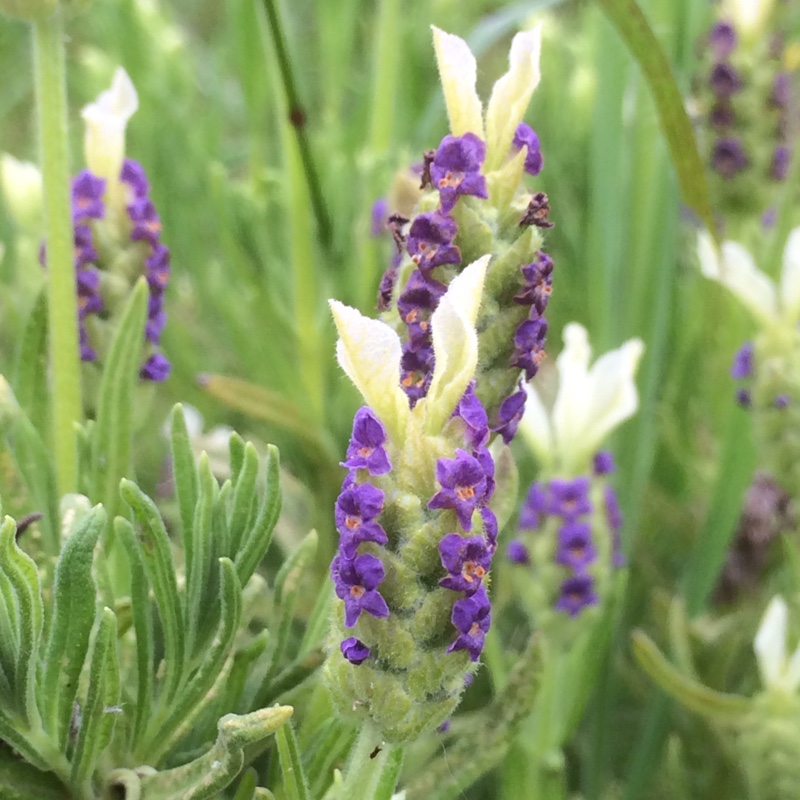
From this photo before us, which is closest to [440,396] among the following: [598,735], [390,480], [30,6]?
[390,480]

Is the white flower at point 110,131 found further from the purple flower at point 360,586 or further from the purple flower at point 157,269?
the purple flower at point 360,586

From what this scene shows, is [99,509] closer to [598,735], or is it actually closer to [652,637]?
[598,735]

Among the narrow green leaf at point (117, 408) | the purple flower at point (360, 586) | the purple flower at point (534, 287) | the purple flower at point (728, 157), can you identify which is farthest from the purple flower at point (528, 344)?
the purple flower at point (728, 157)

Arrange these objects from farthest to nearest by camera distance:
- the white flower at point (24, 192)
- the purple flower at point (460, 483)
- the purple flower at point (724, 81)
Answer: the purple flower at point (724, 81) → the white flower at point (24, 192) → the purple flower at point (460, 483)

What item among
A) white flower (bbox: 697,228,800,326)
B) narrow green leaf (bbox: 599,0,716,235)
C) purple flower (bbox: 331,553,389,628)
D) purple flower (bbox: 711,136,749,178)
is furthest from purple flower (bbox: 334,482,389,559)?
purple flower (bbox: 711,136,749,178)

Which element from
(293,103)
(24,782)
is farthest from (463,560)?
(293,103)

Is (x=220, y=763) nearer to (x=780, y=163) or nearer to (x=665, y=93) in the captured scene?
(x=665, y=93)
